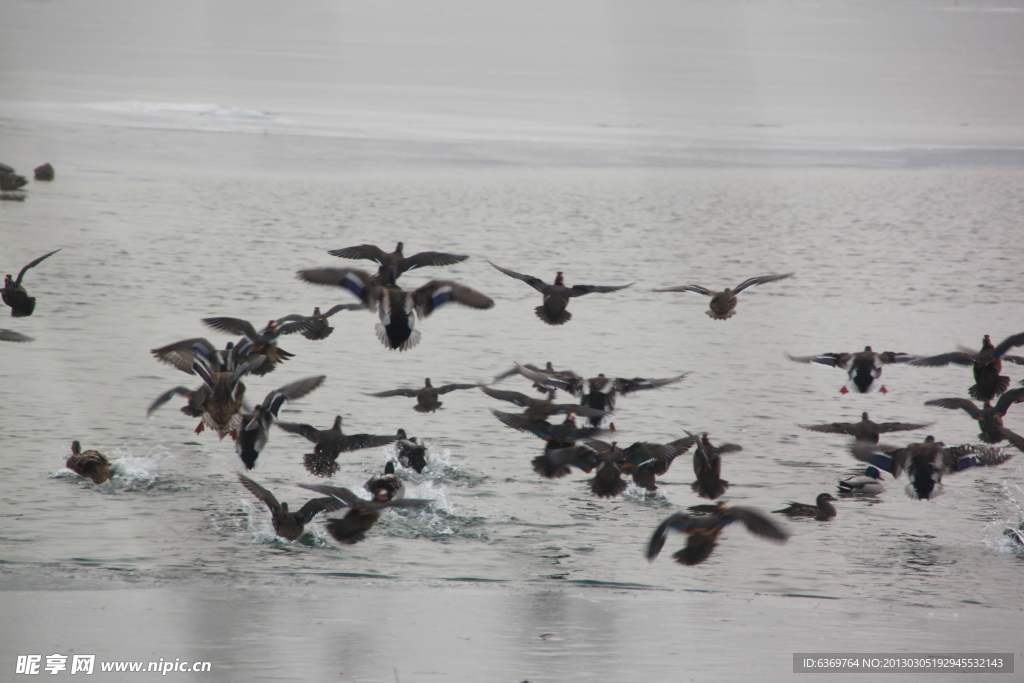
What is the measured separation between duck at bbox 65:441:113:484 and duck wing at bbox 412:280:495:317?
121 inches

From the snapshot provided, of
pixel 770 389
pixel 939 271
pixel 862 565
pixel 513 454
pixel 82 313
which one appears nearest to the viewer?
pixel 862 565

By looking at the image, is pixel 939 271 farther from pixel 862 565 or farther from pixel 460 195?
pixel 862 565

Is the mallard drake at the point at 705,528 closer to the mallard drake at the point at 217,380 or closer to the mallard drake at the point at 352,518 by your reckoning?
the mallard drake at the point at 352,518

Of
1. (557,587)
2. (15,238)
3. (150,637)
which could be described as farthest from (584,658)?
(15,238)

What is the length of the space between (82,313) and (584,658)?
10.8m

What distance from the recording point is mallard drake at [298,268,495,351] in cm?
930

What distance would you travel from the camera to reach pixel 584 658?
281 inches

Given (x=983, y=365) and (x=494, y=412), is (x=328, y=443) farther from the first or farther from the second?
(x=983, y=365)

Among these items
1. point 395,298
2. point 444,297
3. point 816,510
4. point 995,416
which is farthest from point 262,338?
point 995,416

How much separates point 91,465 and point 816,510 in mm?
6284

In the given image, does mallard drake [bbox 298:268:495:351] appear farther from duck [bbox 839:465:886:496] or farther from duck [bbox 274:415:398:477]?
duck [bbox 839:465:886:496]

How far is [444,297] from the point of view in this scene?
374 inches

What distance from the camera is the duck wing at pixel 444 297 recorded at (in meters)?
9.25

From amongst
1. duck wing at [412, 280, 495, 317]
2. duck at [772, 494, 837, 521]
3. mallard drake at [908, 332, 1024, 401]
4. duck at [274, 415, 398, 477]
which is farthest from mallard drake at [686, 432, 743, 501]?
mallard drake at [908, 332, 1024, 401]
